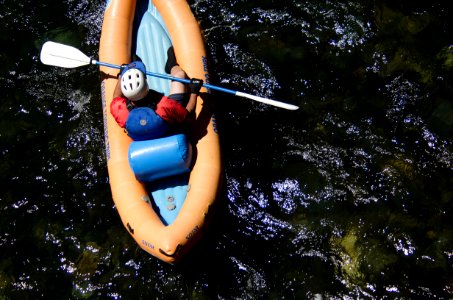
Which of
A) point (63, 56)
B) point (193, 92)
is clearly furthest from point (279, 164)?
point (63, 56)

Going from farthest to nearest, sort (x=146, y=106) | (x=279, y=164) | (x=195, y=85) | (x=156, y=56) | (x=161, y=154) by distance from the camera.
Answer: (x=156, y=56), (x=279, y=164), (x=195, y=85), (x=146, y=106), (x=161, y=154)

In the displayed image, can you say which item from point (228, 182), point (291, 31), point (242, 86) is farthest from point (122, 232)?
point (291, 31)

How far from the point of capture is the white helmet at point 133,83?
12.9 ft

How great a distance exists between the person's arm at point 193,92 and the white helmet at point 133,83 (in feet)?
1.47

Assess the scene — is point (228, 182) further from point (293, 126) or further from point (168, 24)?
point (168, 24)

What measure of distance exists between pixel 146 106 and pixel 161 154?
49 cm

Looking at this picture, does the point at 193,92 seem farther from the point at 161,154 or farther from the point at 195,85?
the point at 161,154

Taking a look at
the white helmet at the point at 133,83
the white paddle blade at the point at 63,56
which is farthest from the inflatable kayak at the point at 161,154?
the white helmet at the point at 133,83

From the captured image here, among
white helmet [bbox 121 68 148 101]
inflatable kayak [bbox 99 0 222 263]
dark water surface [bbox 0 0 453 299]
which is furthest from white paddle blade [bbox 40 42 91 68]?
white helmet [bbox 121 68 148 101]

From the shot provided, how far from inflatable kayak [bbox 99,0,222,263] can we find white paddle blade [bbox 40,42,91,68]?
0.28m

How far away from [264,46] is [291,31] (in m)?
0.36

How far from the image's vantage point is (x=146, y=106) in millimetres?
4145

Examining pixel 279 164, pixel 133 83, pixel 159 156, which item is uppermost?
pixel 133 83

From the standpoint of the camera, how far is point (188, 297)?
412cm
